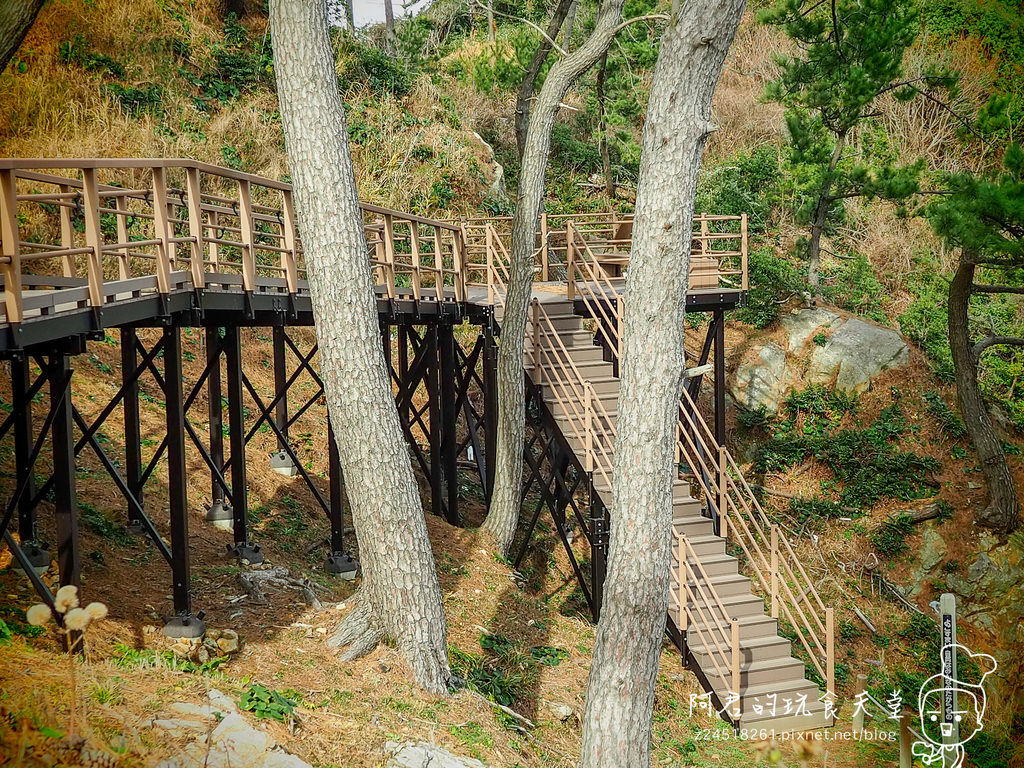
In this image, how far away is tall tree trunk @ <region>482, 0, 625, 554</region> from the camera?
12.0 metres

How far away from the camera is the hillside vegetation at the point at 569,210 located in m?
8.09

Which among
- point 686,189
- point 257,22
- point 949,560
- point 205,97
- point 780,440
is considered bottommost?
point 949,560

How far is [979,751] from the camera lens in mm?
11180

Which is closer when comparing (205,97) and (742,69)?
(205,97)

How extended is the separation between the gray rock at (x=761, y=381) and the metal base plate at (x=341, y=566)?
11.1m

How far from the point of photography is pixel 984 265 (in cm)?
1520

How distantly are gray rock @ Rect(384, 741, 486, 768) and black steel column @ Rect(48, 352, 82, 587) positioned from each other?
2642mm

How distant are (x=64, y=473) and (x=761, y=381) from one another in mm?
15547

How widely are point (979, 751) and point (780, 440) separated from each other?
8512 millimetres

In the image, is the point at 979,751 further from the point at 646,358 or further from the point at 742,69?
the point at 742,69

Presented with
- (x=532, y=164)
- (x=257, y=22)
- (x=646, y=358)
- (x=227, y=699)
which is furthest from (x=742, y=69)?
(x=227, y=699)

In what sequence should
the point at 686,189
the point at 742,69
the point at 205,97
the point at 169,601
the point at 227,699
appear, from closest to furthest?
1. the point at 227,699
2. the point at 686,189
3. the point at 169,601
4. the point at 205,97
5. the point at 742,69

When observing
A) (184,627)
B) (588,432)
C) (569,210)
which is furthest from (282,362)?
(569,210)

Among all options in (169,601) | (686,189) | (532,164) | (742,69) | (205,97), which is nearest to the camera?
(686,189)
